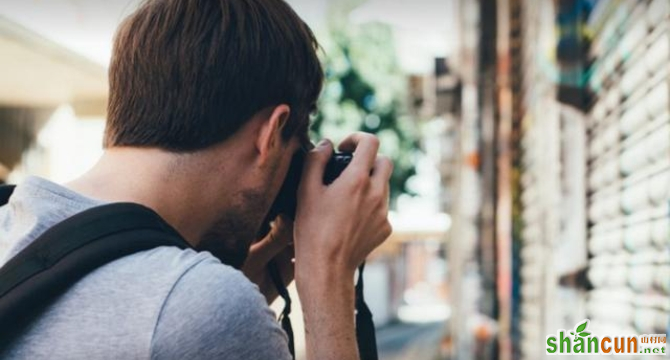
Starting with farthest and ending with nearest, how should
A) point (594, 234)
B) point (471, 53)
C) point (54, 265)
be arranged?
point (471, 53) < point (594, 234) < point (54, 265)

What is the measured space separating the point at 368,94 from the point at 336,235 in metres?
19.8

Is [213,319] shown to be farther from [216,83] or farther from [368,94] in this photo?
[368,94]

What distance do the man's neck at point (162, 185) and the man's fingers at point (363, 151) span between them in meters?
0.23

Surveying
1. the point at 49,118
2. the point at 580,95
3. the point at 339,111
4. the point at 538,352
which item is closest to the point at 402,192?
the point at 339,111

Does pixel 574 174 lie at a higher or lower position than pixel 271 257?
lower

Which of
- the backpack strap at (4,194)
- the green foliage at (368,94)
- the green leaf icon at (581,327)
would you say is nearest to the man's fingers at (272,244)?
the backpack strap at (4,194)

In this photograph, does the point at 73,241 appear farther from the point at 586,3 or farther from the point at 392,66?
the point at 392,66

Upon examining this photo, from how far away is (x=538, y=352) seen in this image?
6.95 meters

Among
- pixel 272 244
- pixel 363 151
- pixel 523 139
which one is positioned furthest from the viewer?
pixel 523 139

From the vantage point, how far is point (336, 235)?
63.6 inches

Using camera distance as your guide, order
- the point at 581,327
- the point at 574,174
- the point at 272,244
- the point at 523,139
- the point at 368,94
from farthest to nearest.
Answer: the point at 368,94, the point at 523,139, the point at 574,174, the point at 581,327, the point at 272,244

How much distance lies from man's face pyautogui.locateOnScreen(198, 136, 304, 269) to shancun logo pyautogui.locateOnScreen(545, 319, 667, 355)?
2.29 metres

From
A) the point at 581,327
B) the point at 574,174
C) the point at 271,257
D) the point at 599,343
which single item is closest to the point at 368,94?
the point at 574,174

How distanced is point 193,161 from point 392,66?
19638mm
